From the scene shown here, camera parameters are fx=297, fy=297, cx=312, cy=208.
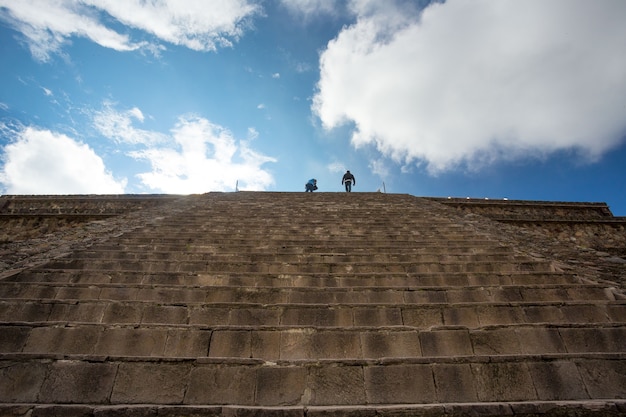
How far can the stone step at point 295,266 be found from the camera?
4.76 m

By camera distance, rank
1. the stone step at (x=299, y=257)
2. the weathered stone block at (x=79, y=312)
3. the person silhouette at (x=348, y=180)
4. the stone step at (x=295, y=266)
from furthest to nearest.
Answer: the person silhouette at (x=348, y=180)
the stone step at (x=299, y=257)
the stone step at (x=295, y=266)
the weathered stone block at (x=79, y=312)

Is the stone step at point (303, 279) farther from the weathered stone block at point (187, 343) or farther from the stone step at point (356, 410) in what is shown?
the stone step at point (356, 410)

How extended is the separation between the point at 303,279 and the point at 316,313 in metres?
0.99

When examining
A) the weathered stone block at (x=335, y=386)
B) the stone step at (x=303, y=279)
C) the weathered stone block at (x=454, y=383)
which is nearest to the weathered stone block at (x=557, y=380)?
the weathered stone block at (x=454, y=383)

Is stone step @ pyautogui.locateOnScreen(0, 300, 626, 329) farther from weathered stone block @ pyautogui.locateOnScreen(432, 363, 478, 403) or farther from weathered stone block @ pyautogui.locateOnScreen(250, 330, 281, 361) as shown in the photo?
weathered stone block @ pyautogui.locateOnScreen(432, 363, 478, 403)

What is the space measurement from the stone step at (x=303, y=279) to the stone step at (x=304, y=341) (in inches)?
48.1

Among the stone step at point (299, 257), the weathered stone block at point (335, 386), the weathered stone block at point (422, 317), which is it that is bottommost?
the weathered stone block at point (335, 386)

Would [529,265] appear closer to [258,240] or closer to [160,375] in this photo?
[258,240]

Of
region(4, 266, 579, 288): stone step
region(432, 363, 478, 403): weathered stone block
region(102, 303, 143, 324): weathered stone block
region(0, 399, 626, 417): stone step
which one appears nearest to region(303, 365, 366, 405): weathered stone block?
region(0, 399, 626, 417): stone step

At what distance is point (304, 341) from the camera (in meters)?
2.94

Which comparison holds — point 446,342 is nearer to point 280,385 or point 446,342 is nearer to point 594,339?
point 594,339

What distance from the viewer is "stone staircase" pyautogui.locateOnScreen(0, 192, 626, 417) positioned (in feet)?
8.00

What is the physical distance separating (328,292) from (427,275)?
61.8 inches

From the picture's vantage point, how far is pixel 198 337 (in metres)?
2.97
